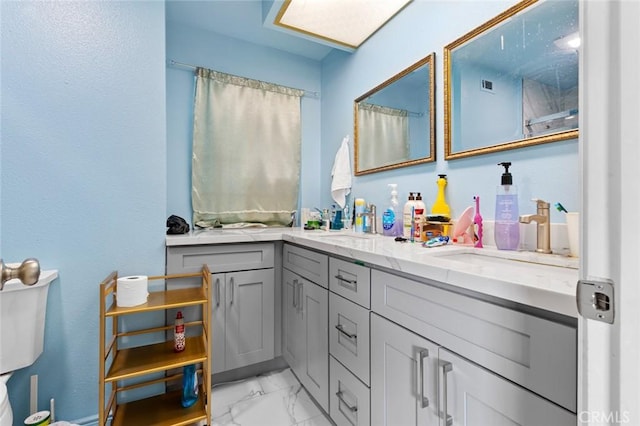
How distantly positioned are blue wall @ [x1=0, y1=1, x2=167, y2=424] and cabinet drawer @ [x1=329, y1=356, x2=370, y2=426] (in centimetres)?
98

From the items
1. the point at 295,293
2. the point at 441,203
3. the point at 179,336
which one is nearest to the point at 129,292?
the point at 179,336

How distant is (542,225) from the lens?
0.97m

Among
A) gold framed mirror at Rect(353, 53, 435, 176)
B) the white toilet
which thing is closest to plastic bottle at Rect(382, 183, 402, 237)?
gold framed mirror at Rect(353, 53, 435, 176)

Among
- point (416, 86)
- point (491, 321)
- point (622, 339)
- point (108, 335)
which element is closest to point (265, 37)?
point (416, 86)

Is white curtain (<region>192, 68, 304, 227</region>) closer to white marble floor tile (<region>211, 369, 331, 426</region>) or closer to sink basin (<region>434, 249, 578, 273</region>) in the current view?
white marble floor tile (<region>211, 369, 331, 426</region>)

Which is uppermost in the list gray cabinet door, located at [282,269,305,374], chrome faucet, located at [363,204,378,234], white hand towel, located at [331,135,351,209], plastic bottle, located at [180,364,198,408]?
white hand towel, located at [331,135,351,209]

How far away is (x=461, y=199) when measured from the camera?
1296 mm

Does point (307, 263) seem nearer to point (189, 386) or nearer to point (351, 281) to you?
point (351, 281)

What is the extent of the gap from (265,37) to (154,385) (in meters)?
2.29

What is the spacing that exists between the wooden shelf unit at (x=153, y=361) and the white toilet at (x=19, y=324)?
22 cm

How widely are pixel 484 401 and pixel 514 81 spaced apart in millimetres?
1097

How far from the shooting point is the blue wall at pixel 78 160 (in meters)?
Answer: 1.19

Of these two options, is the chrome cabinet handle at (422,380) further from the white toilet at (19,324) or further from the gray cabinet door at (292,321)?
the white toilet at (19,324)

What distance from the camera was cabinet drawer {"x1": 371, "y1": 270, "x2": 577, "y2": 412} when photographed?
0.51 m
